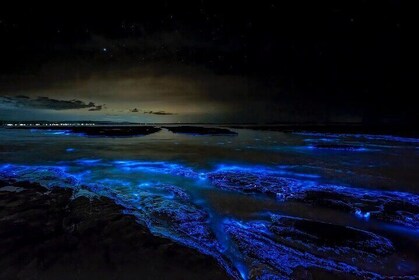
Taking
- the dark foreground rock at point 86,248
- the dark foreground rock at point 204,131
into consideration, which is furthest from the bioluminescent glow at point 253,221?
the dark foreground rock at point 204,131

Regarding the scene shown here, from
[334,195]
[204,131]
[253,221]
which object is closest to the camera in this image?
[253,221]

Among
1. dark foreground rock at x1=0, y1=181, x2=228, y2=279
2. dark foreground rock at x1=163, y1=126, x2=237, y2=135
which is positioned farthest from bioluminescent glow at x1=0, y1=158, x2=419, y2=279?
dark foreground rock at x1=163, y1=126, x2=237, y2=135

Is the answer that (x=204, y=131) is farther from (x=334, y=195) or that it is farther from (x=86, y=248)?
(x=86, y=248)

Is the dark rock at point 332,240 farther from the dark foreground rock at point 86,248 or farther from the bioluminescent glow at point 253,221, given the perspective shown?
the dark foreground rock at point 86,248

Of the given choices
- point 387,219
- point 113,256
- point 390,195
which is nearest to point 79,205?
point 113,256

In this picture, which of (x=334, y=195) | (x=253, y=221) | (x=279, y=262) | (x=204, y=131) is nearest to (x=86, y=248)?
(x=279, y=262)

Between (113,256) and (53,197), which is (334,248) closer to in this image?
(113,256)

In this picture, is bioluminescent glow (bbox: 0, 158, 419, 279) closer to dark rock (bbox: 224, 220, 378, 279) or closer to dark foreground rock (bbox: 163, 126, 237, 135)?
dark rock (bbox: 224, 220, 378, 279)

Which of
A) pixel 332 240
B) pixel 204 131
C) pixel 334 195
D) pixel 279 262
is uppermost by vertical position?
pixel 279 262

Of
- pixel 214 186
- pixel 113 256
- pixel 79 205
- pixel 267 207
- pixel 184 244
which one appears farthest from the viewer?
pixel 214 186
